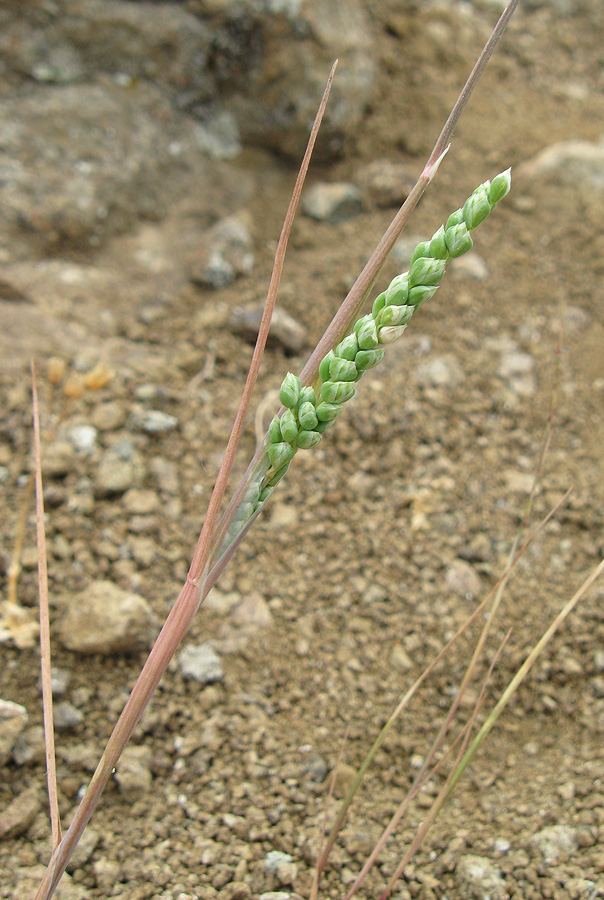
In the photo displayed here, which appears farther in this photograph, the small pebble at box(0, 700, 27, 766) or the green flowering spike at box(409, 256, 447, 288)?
the small pebble at box(0, 700, 27, 766)

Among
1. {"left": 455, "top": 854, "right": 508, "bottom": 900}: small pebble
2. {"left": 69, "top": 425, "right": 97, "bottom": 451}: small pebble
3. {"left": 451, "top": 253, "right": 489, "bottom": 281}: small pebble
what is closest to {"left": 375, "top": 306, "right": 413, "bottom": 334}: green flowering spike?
{"left": 455, "top": 854, "right": 508, "bottom": 900}: small pebble

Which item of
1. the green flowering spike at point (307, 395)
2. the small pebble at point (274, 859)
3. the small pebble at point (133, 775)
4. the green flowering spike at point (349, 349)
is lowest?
the small pebble at point (133, 775)

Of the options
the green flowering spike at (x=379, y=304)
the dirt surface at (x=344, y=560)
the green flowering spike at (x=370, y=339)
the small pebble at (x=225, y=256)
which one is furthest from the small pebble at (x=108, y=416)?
the green flowering spike at (x=379, y=304)

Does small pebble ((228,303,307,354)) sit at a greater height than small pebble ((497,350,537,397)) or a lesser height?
lesser

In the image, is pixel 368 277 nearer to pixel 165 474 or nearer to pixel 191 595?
pixel 191 595

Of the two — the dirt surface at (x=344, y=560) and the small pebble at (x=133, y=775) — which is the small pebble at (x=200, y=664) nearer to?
the dirt surface at (x=344, y=560)

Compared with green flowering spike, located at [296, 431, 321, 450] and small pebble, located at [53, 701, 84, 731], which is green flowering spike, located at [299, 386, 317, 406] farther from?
small pebble, located at [53, 701, 84, 731]
